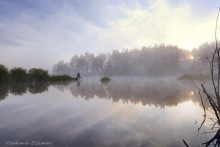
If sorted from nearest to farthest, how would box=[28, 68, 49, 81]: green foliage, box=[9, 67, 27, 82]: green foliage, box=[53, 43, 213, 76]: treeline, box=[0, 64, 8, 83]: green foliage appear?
box=[0, 64, 8, 83]: green foliage → box=[9, 67, 27, 82]: green foliage → box=[28, 68, 49, 81]: green foliage → box=[53, 43, 213, 76]: treeline

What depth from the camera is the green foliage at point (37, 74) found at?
99.7ft

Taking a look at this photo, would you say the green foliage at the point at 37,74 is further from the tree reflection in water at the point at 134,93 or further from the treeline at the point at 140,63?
the treeline at the point at 140,63

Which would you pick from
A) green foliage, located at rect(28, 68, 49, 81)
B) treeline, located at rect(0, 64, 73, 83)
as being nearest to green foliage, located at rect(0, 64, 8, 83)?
treeline, located at rect(0, 64, 73, 83)

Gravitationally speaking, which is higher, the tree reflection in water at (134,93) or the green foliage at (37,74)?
the green foliage at (37,74)

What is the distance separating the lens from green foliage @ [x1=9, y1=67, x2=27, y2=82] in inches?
1067

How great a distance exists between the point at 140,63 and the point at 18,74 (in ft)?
205

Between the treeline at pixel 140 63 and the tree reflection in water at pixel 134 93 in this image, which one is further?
the treeline at pixel 140 63

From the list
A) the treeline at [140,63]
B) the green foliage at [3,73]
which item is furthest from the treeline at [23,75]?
the treeline at [140,63]

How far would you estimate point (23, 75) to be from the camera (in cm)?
2866

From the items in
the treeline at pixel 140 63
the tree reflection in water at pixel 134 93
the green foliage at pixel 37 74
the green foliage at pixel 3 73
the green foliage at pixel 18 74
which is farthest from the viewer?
the treeline at pixel 140 63

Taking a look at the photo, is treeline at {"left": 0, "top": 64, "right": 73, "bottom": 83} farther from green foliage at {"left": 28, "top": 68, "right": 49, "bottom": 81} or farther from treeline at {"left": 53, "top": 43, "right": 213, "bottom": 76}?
treeline at {"left": 53, "top": 43, "right": 213, "bottom": 76}

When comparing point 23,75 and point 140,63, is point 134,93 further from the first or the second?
point 140,63

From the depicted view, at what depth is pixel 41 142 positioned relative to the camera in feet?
15.0

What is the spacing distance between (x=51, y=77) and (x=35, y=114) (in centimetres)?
2781
